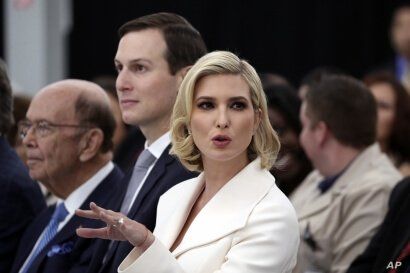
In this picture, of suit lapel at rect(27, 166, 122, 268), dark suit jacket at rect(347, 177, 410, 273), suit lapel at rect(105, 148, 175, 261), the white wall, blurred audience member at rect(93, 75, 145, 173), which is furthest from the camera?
blurred audience member at rect(93, 75, 145, 173)

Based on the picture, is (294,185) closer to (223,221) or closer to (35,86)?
(35,86)

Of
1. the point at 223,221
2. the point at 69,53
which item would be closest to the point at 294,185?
the point at 223,221

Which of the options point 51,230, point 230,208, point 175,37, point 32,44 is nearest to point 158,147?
point 175,37

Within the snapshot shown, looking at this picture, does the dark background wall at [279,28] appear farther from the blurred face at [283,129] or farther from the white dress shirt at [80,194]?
the white dress shirt at [80,194]

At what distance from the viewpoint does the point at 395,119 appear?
23.1 feet

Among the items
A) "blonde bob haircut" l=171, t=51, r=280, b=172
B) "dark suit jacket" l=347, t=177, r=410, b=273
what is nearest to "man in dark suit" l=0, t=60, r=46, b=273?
"dark suit jacket" l=347, t=177, r=410, b=273

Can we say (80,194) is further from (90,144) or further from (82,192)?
(90,144)

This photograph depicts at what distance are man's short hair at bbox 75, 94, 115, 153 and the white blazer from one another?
4.94 feet

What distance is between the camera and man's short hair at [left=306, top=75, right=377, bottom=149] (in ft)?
20.5

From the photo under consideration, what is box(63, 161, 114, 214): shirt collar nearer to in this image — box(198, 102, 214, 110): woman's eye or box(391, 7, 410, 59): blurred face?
box(198, 102, 214, 110): woman's eye

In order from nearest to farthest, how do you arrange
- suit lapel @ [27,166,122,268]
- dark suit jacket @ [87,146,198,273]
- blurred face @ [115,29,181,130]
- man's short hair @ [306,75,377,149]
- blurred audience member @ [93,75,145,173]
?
dark suit jacket @ [87,146,198,273] < blurred face @ [115,29,181,130] < suit lapel @ [27,166,122,268] < man's short hair @ [306,75,377,149] < blurred audience member @ [93,75,145,173]

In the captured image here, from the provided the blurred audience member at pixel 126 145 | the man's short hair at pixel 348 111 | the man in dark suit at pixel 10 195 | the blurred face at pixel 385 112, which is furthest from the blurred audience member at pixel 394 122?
the man in dark suit at pixel 10 195

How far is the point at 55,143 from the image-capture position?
553 cm

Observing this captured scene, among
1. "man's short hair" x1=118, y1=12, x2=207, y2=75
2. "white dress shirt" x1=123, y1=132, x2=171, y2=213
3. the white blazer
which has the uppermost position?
"man's short hair" x1=118, y1=12, x2=207, y2=75
